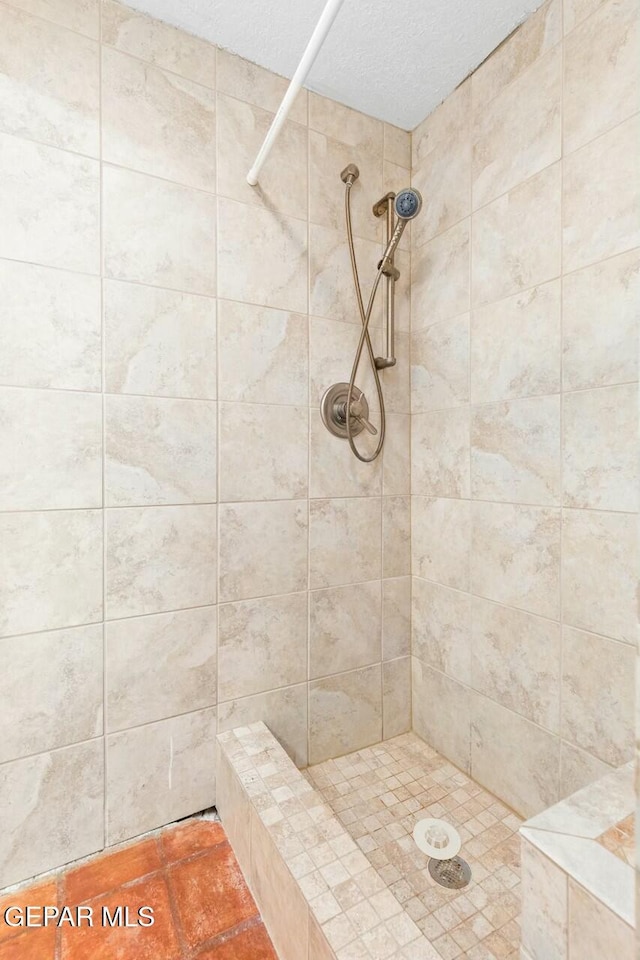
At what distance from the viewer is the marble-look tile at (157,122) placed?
3.60 ft

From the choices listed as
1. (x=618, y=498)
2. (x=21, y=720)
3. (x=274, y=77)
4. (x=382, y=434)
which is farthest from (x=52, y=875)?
(x=274, y=77)

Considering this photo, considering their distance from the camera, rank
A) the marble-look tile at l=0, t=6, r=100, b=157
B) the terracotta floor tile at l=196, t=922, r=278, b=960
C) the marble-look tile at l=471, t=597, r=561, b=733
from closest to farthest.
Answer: the terracotta floor tile at l=196, t=922, r=278, b=960
the marble-look tile at l=0, t=6, r=100, b=157
the marble-look tile at l=471, t=597, r=561, b=733

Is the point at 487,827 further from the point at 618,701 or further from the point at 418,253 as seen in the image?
the point at 418,253

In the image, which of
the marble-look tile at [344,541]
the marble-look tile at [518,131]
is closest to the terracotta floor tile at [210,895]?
the marble-look tile at [344,541]

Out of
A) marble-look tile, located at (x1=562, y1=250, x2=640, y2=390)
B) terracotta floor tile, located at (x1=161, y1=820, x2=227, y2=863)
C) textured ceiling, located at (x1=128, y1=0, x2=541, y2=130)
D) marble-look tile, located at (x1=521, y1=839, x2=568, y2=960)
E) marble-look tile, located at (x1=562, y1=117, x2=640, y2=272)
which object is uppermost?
textured ceiling, located at (x1=128, y1=0, x2=541, y2=130)

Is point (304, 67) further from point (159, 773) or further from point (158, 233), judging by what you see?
point (159, 773)

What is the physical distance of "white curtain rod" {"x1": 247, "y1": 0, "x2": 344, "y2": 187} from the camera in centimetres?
77

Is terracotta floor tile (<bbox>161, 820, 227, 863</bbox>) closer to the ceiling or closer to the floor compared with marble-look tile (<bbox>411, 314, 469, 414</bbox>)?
closer to the floor

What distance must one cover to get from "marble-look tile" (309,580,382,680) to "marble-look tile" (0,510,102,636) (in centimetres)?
62

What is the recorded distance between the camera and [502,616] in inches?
48.3

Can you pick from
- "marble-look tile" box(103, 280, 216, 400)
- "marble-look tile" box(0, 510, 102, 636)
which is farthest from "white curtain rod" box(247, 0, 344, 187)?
"marble-look tile" box(0, 510, 102, 636)

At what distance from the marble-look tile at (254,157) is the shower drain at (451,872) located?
174 cm

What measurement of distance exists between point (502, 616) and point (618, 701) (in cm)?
32

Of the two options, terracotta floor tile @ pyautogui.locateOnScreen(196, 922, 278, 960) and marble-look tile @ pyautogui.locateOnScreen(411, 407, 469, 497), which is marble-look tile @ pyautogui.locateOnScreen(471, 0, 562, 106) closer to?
marble-look tile @ pyautogui.locateOnScreen(411, 407, 469, 497)
